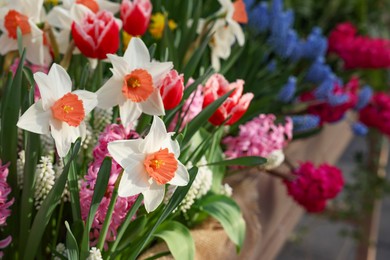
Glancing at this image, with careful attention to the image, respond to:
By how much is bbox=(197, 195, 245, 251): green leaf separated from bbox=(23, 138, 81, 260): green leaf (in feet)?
0.75

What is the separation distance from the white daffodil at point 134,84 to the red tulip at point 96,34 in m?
0.10

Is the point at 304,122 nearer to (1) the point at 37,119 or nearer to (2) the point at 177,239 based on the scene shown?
(2) the point at 177,239

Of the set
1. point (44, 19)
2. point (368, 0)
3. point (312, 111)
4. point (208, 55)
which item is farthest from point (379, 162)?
point (44, 19)

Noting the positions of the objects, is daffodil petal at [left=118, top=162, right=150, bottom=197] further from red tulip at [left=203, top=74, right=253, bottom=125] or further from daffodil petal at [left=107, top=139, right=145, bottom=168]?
red tulip at [left=203, top=74, right=253, bottom=125]

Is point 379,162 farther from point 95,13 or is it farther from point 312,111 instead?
point 95,13

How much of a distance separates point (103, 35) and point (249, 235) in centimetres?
38

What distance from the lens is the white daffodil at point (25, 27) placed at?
768mm

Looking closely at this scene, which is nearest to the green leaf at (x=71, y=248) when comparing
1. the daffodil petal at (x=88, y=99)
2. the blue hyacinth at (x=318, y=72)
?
the daffodil petal at (x=88, y=99)

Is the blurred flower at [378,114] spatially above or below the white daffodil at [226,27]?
below

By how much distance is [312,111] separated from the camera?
135 cm

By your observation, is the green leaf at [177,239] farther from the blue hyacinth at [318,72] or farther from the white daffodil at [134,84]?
the blue hyacinth at [318,72]

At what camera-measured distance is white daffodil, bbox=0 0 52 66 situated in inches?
30.2

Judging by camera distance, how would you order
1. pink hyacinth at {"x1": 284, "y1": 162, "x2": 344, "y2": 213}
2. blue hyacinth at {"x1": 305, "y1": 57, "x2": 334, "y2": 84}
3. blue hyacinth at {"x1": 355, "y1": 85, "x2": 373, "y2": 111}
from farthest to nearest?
blue hyacinth at {"x1": 355, "y1": 85, "x2": 373, "y2": 111} < blue hyacinth at {"x1": 305, "y1": 57, "x2": 334, "y2": 84} < pink hyacinth at {"x1": 284, "y1": 162, "x2": 344, "y2": 213}

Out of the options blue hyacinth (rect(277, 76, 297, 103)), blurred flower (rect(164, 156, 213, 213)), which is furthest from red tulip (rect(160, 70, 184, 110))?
blue hyacinth (rect(277, 76, 297, 103))
